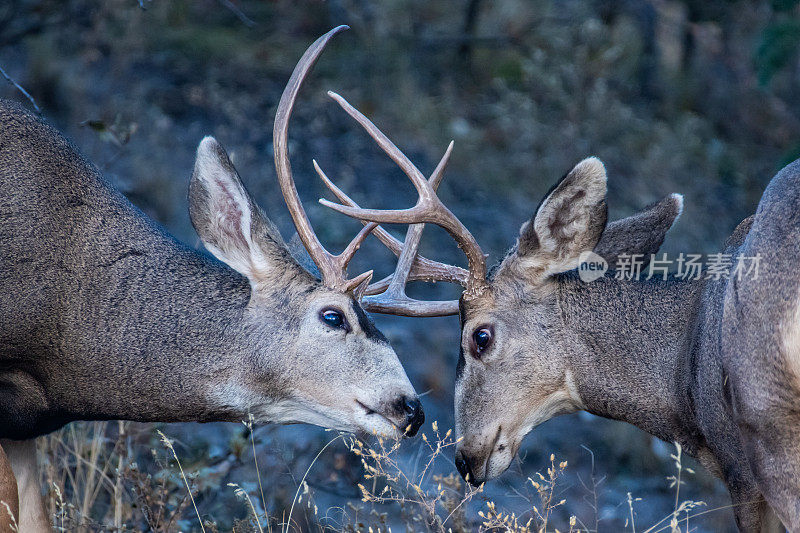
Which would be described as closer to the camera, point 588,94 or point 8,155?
point 8,155

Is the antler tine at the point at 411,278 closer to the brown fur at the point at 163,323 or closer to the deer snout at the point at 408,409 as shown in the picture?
the brown fur at the point at 163,323

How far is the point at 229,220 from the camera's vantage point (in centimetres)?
546

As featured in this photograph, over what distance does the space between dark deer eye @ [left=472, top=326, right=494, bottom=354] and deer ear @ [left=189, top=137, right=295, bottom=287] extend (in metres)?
1.05

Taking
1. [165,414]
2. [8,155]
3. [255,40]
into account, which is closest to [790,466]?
[165,414]

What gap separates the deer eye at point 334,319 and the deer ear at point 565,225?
96cm

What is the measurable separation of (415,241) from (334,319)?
3.10 ft

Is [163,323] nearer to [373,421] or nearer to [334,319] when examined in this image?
[334,319]

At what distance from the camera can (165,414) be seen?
5.30 meters

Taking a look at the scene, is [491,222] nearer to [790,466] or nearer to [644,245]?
[644,245]

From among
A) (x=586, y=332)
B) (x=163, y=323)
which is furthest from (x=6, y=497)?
(x=586, y=332)

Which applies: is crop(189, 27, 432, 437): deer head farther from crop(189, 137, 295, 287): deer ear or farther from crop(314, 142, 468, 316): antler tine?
crop(314, 142, 468, 316): antler tine

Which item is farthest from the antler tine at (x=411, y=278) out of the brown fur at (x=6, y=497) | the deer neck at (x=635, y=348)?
the brown fur at (x=6, y=497)

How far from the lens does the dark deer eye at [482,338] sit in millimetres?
5582

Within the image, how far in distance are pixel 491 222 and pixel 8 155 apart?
5876 millimetres
